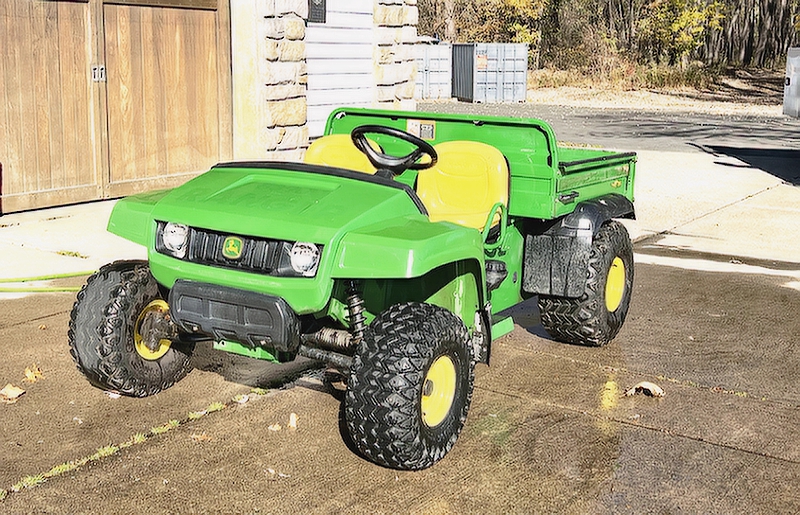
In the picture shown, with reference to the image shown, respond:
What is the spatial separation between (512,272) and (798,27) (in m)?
35.3

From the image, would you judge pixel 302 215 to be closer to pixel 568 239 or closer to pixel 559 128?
pixel 568 239

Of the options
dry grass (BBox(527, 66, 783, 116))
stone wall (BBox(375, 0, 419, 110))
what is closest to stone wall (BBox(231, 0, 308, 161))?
stone wall (BBox(375, 0, 419, 110))

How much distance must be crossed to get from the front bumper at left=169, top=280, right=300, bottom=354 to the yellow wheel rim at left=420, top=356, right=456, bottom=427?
1.86 ft

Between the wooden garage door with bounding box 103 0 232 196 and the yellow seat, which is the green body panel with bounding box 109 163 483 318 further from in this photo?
the wooden garage door with bounding box 103 0 232 196

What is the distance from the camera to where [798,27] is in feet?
122

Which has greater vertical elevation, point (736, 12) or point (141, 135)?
point (736, 12)

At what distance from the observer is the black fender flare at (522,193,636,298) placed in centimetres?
561

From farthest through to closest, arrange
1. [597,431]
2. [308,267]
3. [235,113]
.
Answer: [235,113]
[597,431]
[308,267]

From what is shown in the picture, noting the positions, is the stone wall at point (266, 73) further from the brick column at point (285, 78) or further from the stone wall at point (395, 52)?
the stone wall at point (395, 52)

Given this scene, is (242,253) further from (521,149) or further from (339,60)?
→ (339,60)

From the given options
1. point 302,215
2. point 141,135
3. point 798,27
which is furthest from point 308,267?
point 798,27

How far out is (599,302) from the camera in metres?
5.76

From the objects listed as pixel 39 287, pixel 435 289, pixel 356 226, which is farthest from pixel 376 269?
pixel 39 287

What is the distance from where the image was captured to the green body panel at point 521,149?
5363 millimetres
